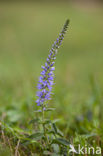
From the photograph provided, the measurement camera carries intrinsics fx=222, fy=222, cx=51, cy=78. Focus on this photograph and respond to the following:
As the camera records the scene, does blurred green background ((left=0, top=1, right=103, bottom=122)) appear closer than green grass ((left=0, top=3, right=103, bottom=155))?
No

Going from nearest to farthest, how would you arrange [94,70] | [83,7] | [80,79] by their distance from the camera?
[80,79] → [94,70] → [83,7]

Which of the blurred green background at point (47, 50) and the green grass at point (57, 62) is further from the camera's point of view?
the blurred green background at point (47, 50)

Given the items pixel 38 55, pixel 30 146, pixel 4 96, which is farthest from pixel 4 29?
pixel 30 146

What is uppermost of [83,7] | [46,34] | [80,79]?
[83,7]

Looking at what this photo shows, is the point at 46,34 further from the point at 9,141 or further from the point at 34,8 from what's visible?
the point at 9,141

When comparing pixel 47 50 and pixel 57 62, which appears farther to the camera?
pixel 47 50

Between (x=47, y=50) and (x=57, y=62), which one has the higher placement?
(x=47, y=50)
